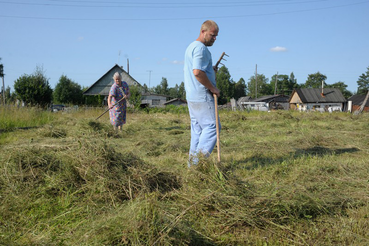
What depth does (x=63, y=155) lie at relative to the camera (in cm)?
296

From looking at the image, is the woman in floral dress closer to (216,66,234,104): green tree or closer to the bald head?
the bald head

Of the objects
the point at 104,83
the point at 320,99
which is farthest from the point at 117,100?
the point at 320,99

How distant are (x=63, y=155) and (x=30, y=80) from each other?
28.6 m

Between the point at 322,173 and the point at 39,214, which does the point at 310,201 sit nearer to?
the point at 322,173

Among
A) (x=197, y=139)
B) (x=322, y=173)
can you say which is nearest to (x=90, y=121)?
(x=197, y=139)

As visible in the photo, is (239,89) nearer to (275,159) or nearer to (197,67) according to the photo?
(275,159)

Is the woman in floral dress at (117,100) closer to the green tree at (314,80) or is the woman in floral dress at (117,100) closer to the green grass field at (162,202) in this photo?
the green grass field at (162,202)

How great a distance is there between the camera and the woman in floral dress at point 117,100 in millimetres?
7727

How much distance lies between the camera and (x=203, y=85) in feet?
11.6

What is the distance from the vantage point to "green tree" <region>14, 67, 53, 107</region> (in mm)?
26656

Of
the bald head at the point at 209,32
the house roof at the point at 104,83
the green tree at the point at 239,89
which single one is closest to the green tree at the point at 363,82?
the green tree at the point at 239,89

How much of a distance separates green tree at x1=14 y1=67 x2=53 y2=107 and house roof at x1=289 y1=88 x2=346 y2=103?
141 ft

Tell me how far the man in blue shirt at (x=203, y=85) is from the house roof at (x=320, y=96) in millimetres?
53164

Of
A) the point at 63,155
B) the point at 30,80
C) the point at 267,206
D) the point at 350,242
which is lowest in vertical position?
the point at 350,242
